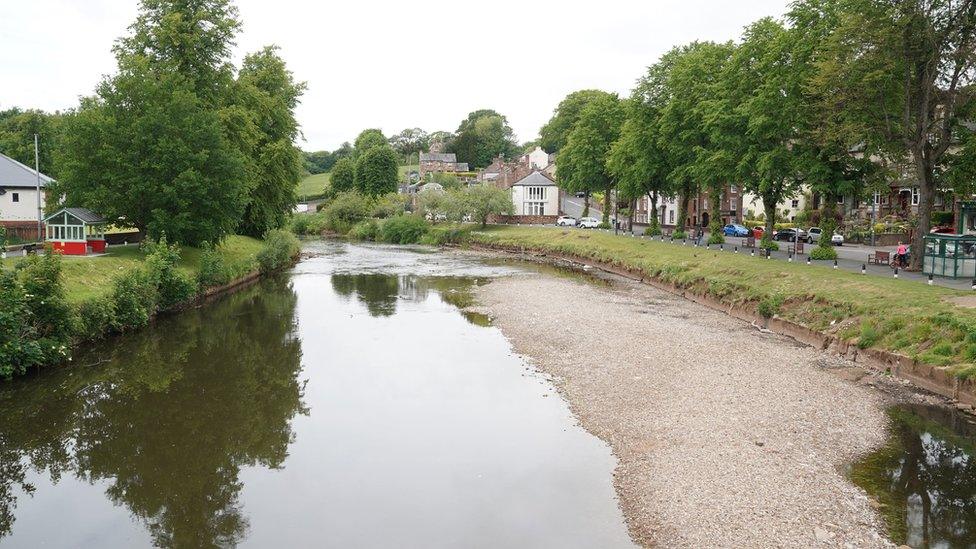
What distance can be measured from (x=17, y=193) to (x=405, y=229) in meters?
46.8

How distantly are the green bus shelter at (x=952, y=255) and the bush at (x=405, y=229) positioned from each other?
221 feet

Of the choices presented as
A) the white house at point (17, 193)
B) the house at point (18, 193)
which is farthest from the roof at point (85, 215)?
the white house at point (17, 193)

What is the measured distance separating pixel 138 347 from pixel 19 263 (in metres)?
6.21

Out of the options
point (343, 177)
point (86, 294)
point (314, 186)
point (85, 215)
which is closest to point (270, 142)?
point (85, 215)

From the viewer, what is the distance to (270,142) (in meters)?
57.0

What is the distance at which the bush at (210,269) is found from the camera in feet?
131

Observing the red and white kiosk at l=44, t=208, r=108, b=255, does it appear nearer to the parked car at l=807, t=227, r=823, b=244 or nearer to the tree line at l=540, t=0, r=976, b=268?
the tree line at l=540, t=0, r=976, b=268

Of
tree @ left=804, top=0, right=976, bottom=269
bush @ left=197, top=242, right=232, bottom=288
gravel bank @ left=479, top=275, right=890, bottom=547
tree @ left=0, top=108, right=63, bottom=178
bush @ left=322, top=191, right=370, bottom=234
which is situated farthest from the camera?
bush @ left=322, top=191, right=370, bottom=234

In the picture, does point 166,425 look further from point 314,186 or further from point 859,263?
point 314,186

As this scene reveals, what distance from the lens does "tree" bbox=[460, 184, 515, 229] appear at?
8650 cm

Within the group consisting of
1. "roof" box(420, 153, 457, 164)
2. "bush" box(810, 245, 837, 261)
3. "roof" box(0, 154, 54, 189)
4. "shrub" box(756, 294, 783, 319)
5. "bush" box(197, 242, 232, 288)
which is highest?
"roof" box(420, 153, 457, 164)

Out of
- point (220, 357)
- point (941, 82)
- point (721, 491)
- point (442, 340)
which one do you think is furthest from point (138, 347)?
point (941, 82)

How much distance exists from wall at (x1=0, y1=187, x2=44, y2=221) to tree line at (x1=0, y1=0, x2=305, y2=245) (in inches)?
665

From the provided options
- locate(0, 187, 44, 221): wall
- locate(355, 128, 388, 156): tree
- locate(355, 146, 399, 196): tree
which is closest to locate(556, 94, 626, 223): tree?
locate(0, 187, 44, 221): wall
